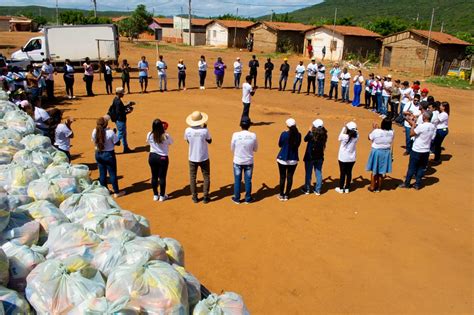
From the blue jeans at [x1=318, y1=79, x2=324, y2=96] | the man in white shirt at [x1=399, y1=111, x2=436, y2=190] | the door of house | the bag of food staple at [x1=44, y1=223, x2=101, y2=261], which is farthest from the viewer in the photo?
the door of house

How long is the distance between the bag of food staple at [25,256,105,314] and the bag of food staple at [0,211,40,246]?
519 mm

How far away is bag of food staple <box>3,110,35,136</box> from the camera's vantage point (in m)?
7.08

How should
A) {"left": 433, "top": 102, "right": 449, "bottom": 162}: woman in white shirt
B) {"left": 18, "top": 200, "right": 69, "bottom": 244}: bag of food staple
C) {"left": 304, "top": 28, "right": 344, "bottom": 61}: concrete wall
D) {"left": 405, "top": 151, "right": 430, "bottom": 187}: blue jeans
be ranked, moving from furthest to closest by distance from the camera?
{"left": 304, "top": 28, "right": 344, "bottom": 61}: concrete wall, {"left": 433, "top": 102, "right": 449, "bottom": 162}: woman in white shirt, {"left": 405, "top": 151, "right": 430, "bottom": 187}: blue jeans, {"left": 18, "top": 200, "right": 69, "bottom": 244}: bag of food staple

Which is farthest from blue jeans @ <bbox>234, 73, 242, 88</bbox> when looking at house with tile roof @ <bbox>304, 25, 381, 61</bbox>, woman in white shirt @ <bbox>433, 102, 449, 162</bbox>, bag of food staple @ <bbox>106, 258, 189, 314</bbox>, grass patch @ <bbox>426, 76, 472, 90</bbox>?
house with tile roof @ <bbox>304, 25, 381, 61</bbox>

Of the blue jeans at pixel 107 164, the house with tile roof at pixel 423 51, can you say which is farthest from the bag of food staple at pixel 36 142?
the house with tile roof at pixel 423 51

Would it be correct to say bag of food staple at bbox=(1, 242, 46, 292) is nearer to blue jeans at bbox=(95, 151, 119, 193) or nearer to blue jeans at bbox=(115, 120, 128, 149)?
blue jeans at bbox=(95, 151, 119, 193)

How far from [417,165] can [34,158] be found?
24.2ft

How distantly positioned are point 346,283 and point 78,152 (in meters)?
7.68

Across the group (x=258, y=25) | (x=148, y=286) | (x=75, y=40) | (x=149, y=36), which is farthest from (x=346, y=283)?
(x=149, y=36)

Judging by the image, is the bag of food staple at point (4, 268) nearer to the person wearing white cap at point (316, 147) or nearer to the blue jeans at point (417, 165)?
the person wearing white cap at point (316, 147)

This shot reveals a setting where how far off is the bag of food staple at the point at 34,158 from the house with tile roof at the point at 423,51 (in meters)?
29.4

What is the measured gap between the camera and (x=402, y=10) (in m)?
111

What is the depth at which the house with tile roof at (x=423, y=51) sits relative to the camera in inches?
1174

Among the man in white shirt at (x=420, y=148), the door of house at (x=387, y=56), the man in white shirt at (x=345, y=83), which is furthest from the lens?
the door of house at (x=387, y=56)
